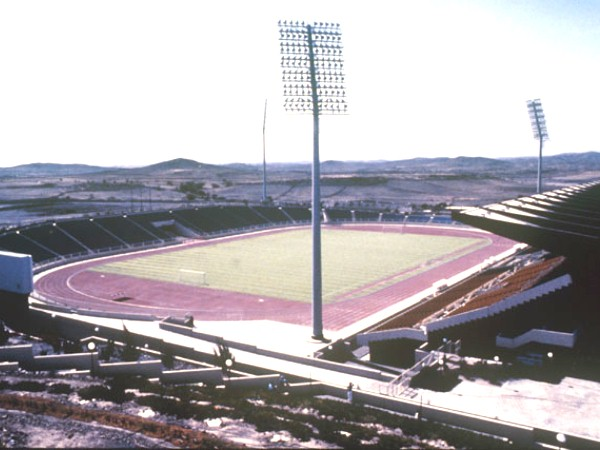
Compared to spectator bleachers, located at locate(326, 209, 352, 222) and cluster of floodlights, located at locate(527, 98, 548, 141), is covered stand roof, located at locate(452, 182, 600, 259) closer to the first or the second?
cluster of floodlights, located at locate(527, 98, 548, 141)

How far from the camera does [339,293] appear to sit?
4450cm

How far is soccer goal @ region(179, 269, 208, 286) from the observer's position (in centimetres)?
4884

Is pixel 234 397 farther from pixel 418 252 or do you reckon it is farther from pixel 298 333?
pixel 418 252

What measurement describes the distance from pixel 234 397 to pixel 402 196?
155 metres

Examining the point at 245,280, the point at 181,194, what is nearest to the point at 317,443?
the point at 245,280

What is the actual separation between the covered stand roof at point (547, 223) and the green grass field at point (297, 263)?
1872 centimetres

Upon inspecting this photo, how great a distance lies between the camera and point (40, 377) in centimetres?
2178

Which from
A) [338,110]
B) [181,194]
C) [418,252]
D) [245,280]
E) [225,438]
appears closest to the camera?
[225,438]

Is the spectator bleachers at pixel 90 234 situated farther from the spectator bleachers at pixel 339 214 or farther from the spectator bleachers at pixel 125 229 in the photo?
the spectator bleachers at pixel 339 214

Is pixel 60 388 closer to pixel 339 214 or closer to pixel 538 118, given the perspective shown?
pixel 538 118

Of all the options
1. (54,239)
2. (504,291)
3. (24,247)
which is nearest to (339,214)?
(54,239)

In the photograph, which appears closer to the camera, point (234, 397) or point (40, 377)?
point (234, 397)

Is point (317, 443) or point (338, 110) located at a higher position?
point (338, 110)

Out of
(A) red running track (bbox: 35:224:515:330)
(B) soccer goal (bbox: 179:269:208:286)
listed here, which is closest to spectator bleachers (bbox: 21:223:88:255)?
(A) red running track (bbox: 35:224:515:330)
